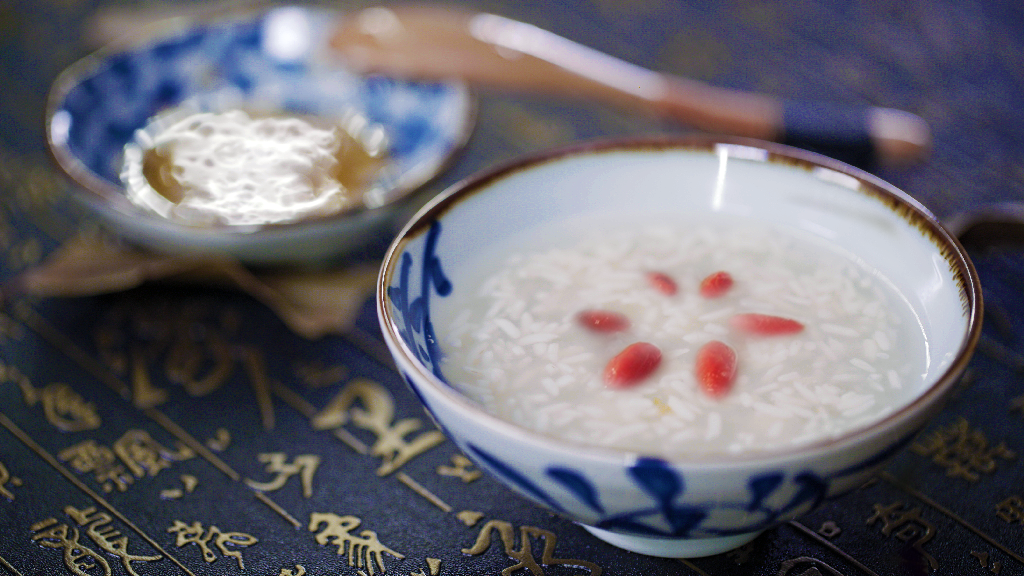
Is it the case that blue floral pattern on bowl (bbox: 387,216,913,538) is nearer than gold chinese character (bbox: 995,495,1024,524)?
Yes

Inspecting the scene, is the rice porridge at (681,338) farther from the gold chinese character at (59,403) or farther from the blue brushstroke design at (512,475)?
the gold chinese character at (59,403)

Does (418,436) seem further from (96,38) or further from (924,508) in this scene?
(96,38)

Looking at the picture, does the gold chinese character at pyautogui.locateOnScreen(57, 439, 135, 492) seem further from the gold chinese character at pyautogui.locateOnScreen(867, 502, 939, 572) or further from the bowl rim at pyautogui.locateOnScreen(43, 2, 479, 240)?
the gold chinese character at pyautogui.locateOnScreen(867, 502, 939, 572)

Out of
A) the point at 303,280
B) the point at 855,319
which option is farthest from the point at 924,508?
the point at 303,280

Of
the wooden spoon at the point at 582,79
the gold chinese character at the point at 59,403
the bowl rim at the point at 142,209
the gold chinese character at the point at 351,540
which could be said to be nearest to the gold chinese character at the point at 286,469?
the gold chinese character at the point at 351,540

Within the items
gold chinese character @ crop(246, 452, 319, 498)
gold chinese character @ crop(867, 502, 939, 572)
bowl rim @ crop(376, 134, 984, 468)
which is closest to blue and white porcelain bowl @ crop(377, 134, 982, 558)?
bowl rim @ crop(376, 134, 984, 468)

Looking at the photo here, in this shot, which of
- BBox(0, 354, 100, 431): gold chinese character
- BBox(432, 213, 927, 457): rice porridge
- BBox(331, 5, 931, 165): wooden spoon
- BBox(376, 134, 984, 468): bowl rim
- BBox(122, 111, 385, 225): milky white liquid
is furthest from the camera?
BBox(331, 5, 931, 165): wooden spoon
